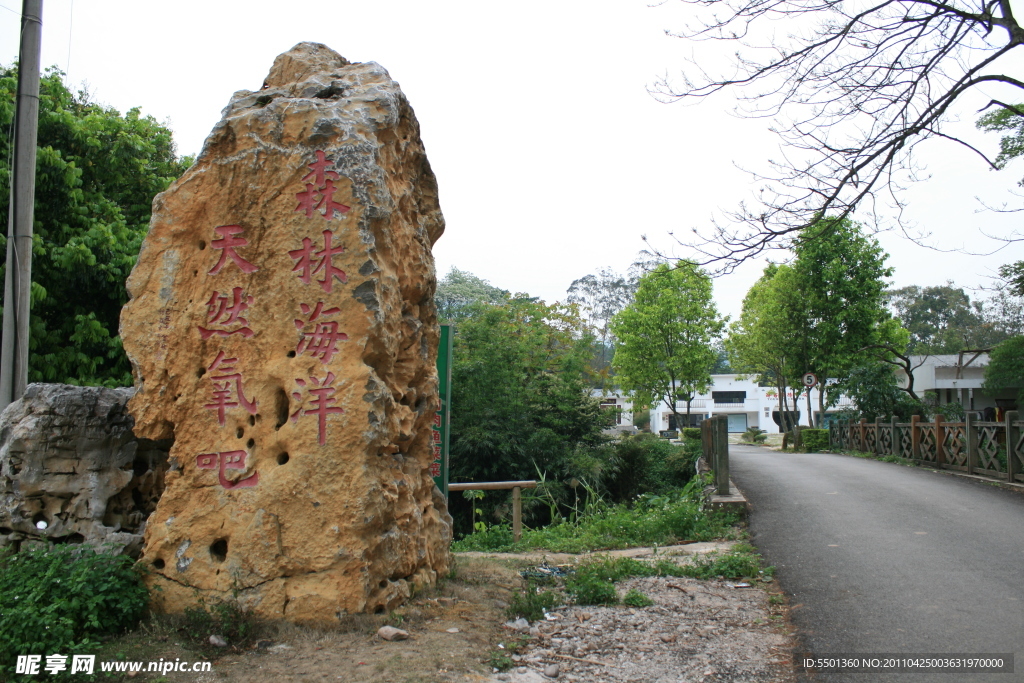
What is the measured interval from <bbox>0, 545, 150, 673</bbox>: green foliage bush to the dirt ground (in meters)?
0.18

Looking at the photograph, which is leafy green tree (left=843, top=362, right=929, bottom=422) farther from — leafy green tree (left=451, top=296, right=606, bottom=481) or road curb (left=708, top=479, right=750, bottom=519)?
road curb (left=708, top=479, right=750, bottom=519)

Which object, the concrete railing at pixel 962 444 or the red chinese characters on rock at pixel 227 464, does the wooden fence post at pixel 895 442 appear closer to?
the concrete railing at pixel 962 444

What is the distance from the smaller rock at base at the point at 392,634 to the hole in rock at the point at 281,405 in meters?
1.54

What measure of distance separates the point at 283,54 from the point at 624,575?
18.2 feet

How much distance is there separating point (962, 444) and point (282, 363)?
14.1 m

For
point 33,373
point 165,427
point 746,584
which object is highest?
point 33,373

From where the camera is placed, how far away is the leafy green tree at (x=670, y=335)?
31391 mm

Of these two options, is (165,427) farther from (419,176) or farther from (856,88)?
(856,88)

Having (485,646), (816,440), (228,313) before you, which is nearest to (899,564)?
(485,646)

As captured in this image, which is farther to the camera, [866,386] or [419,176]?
[866,386]

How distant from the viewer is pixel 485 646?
4.61m

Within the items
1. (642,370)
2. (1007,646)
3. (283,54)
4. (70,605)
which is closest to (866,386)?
(642,370)

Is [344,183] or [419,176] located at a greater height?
[419,176]

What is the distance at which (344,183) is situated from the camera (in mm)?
4988
